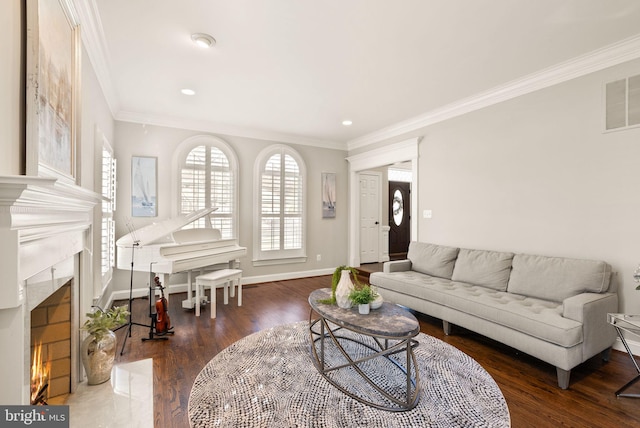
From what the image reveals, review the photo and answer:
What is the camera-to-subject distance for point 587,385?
218 centimetres

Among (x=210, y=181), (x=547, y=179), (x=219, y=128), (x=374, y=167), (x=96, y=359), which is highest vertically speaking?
(x=219, y=128)

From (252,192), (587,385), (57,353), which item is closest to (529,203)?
(587,385)

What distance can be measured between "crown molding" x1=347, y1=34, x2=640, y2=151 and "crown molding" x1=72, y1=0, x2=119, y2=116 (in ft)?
12.7

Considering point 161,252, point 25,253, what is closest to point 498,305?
point 25,253

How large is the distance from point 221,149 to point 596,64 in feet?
15.7

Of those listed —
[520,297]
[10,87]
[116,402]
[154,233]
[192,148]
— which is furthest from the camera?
[192,148]

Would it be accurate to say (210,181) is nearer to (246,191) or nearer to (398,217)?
(246,191)

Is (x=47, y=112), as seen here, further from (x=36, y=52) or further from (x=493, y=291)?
(x=493, y=291)

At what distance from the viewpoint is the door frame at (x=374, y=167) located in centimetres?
466

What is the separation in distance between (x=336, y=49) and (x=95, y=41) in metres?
2.04

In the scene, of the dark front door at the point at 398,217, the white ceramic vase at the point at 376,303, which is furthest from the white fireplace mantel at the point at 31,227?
the dark front door at the point at 398,217

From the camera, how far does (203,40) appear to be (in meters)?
2.52

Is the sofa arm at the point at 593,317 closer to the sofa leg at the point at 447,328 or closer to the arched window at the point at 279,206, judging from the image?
the sofa leg at the point at 447,328

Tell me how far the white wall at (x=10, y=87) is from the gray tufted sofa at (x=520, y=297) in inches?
128
